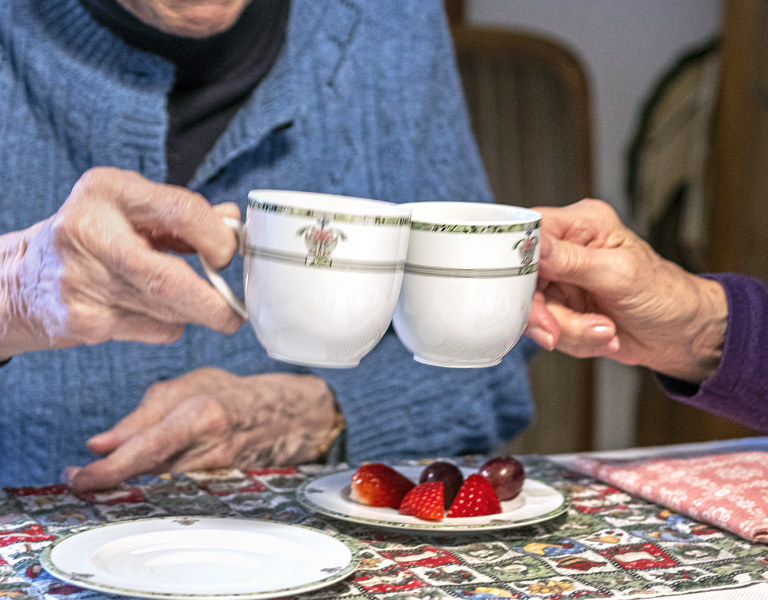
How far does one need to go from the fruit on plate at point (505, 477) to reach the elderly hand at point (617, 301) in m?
0.12

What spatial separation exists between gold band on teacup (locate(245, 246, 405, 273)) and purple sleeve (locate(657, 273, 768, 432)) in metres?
0.47

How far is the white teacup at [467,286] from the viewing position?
68cm

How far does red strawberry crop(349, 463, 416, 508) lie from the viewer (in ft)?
2.58

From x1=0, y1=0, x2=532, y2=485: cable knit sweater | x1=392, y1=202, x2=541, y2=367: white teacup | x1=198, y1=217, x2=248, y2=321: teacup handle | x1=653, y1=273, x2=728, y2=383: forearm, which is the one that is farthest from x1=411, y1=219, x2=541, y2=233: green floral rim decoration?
x1=0, y1=0, x2=532, y2=485: cable knit sweater

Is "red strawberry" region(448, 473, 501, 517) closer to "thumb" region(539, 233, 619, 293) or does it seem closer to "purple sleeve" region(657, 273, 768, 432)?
"thumb" region(539, 233, 619, 293)

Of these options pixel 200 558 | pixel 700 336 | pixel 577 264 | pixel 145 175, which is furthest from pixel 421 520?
pixel 145 175

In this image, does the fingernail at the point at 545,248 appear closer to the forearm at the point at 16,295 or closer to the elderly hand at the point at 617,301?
the elderly hand at the point at 617,301

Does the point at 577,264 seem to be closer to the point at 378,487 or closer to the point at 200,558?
the point at 378,487

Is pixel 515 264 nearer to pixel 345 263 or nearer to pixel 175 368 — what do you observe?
pixel 345 263

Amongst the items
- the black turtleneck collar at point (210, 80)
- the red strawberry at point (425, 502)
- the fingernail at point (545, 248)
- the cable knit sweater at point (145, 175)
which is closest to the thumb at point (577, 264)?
the fingernail at point (545, 248)

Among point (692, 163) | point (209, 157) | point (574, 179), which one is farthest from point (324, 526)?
point (692, 163)

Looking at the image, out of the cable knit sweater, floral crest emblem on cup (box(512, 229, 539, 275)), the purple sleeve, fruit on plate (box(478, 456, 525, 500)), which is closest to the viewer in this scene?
floral crest emblem on cup (box(512, 229, 539, 275))

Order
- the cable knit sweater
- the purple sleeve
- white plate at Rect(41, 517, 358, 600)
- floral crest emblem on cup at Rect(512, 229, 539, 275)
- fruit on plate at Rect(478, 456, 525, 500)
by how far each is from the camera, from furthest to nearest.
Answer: the cable knit sweater → the purple sleeve → fruit on plate at Rect(478, 456, 525, 500) → floral crest emblem on cup at Rect(512, 229, 539, 275) → white plate at Rect(41, 517, 358, 600)

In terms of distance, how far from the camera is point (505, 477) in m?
0.81
